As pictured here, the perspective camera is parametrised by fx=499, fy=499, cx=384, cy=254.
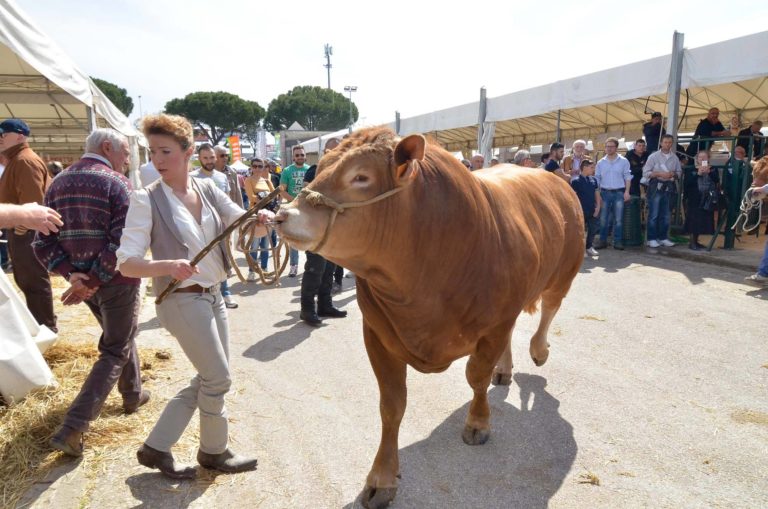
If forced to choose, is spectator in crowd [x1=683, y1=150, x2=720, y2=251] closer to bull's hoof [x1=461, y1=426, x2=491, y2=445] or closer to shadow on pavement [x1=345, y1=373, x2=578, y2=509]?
shadow on pavement [x1=345, y1=373, x2=578, y2=509]

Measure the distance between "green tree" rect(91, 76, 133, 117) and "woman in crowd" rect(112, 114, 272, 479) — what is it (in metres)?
53.2

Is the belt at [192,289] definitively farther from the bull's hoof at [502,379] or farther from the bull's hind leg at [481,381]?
the bull's hoof at [502,379]

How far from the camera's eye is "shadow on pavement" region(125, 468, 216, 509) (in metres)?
2.51

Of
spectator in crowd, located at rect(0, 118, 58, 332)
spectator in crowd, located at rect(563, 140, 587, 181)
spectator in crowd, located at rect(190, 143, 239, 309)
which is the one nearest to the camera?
spectator in crowd, located at rect(0, 118, 58, 332)

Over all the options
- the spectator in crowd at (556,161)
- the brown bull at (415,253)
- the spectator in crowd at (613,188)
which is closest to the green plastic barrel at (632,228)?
the spectator in crowd at (613,188)

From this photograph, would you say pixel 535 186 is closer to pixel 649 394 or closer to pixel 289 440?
pixel 649 394

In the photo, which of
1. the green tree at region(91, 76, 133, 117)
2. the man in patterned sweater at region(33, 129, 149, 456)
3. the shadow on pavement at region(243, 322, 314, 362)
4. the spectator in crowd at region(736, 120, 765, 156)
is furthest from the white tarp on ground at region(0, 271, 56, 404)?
the green tree at region(91, 76, 133, 117)

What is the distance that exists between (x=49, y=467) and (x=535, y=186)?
3.56 m

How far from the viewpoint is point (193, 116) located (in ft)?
200

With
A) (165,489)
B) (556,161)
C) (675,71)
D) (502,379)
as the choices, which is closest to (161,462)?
(165,489)

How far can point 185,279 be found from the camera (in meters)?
2.29

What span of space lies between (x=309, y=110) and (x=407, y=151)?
7067cm

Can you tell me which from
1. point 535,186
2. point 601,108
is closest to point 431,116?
point 601,108

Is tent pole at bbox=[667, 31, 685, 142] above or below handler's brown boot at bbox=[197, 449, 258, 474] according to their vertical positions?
above
